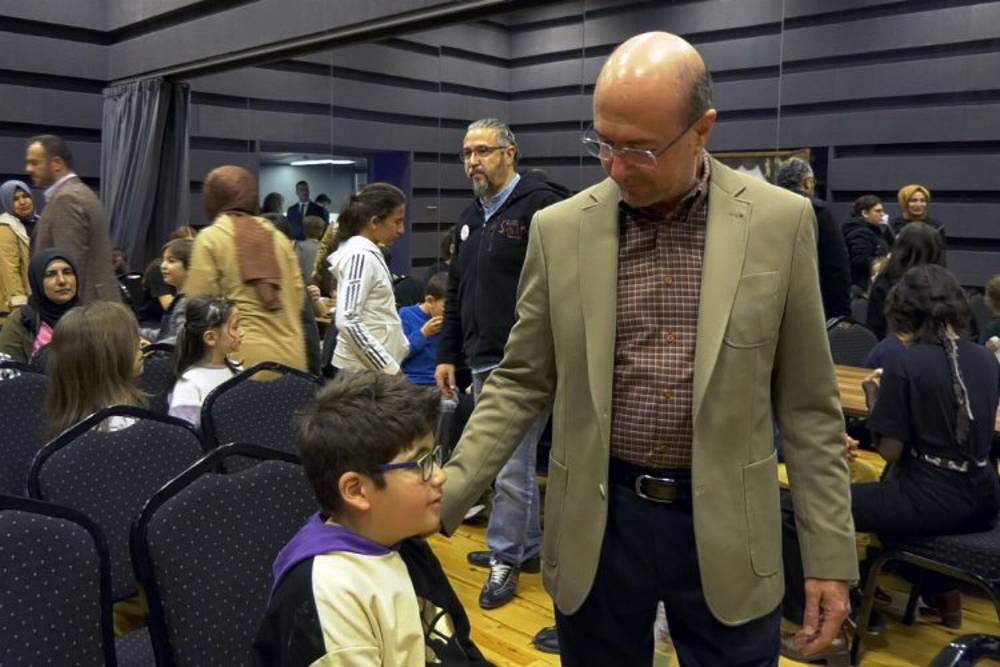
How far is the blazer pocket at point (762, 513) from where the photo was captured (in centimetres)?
144

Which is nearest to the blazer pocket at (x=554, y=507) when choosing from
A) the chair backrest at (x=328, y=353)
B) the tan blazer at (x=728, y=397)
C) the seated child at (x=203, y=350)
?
the tan blazer at (x=728, y=397)

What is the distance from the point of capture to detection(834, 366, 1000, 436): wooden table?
3293 mm

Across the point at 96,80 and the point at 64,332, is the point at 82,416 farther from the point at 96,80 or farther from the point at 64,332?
the point at 96,80

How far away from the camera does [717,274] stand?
55.5 inches

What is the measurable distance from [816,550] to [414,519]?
2.07 feet

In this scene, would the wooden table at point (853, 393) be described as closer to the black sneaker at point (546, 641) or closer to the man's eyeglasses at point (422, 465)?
the black sneaker at point (546, 641)

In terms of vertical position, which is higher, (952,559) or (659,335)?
(659,335)

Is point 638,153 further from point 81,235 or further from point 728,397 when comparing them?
point 81,235

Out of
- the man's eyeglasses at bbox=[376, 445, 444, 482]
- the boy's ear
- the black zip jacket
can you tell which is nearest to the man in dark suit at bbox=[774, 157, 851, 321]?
the black zip jacket

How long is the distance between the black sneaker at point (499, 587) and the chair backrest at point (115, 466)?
4.10 feet

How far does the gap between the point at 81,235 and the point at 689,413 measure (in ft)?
12.0

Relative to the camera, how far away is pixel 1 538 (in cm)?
158

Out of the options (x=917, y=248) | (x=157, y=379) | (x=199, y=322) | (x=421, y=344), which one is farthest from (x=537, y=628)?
(x=917, y=248)

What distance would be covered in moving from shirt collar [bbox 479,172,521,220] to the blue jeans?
56 cm
